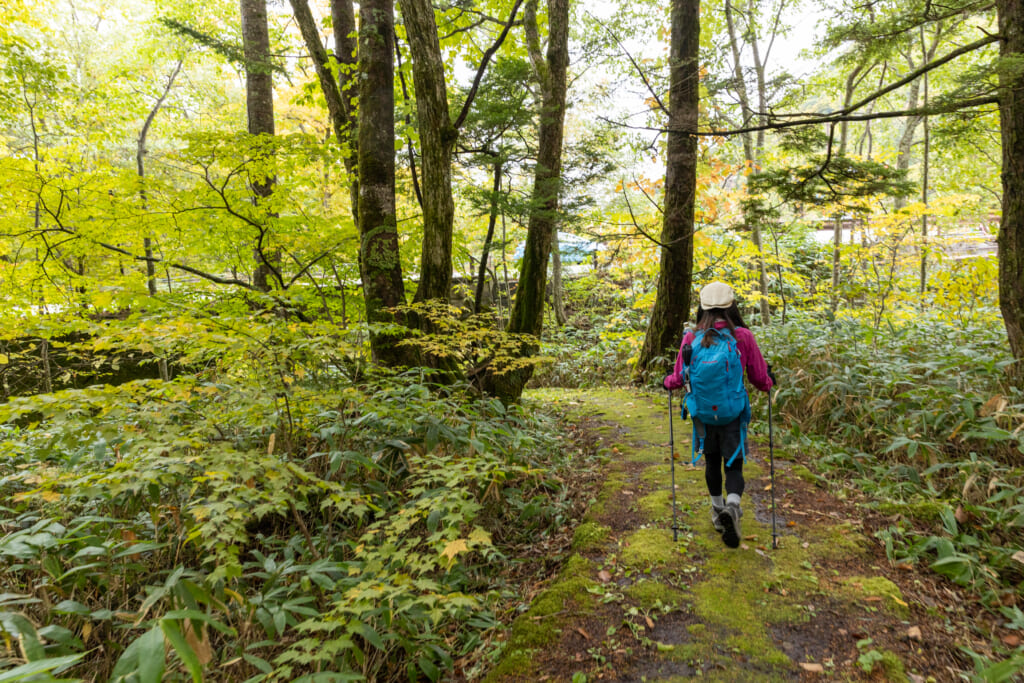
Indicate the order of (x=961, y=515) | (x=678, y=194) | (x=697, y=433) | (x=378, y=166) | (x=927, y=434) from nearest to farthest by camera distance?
(x=961, y=515) → (x=697, y=433) → (x=927, y=434) → (x=378, y=166) → (x=678, y=194)

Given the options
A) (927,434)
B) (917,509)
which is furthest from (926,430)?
(917,509)

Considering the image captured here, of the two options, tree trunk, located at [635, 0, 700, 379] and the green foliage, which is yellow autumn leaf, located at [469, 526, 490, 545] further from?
tree trunk, located at [635, 0, 700, 379]

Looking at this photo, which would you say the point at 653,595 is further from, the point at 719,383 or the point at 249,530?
the point at 249,530

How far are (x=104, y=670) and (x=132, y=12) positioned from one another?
24.4 meters

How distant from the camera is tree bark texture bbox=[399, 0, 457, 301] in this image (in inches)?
196

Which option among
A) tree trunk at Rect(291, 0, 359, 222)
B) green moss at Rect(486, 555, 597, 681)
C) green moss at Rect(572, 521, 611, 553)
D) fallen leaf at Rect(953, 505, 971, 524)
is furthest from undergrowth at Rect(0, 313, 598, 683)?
tree trunk at Rect(291, 0, 359, 222)

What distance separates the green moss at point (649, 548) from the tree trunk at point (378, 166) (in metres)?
3.24

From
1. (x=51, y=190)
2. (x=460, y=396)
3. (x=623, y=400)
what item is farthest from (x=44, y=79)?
(x=623, y=400)

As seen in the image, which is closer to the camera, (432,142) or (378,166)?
(432,142)

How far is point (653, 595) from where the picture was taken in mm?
2721

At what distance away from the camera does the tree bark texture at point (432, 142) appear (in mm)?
4969

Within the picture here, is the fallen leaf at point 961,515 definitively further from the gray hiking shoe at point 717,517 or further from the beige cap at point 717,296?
the beige cap at point 717,296

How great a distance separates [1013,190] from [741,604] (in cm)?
462

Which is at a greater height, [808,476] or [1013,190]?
[1013,190]
